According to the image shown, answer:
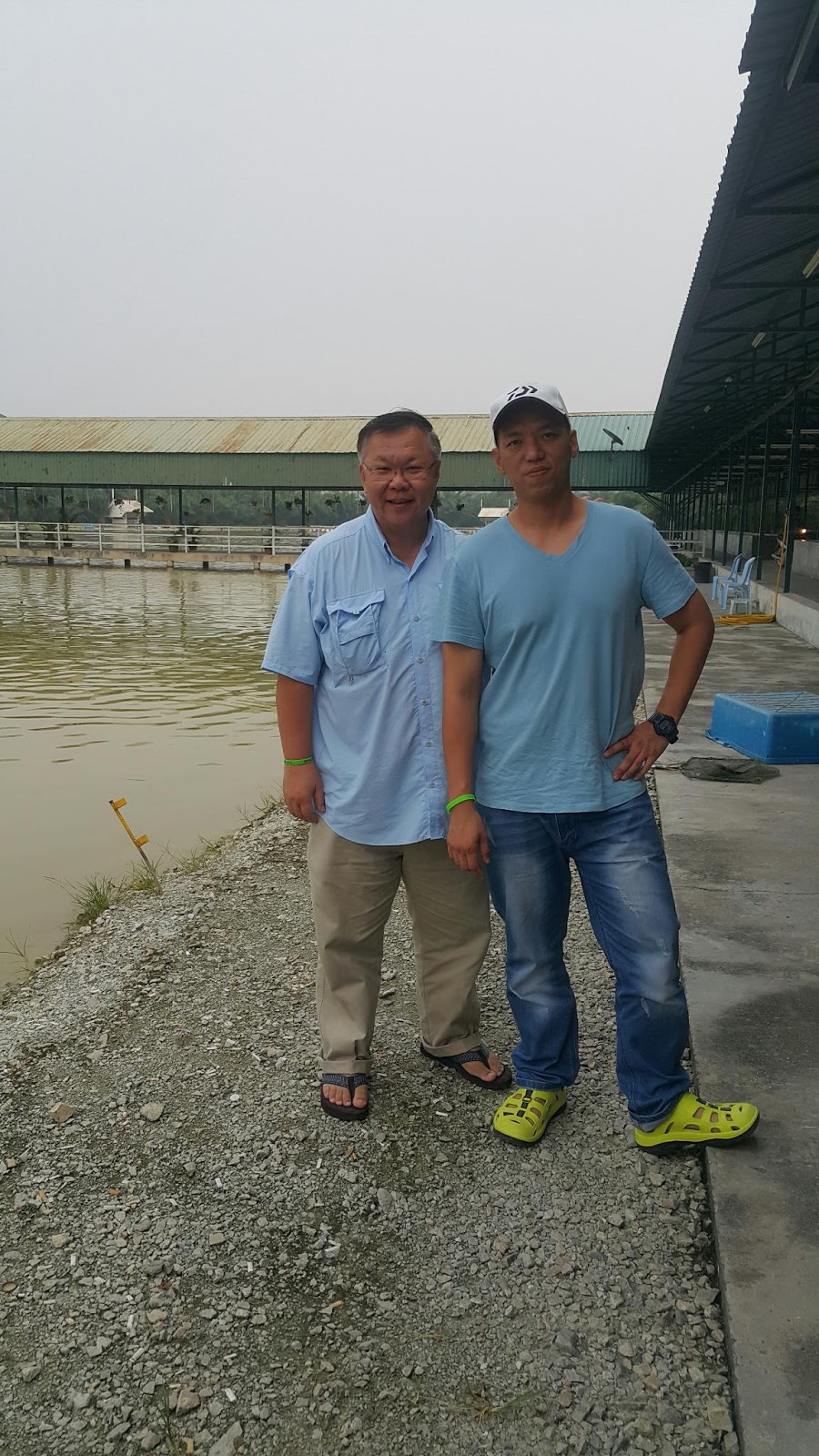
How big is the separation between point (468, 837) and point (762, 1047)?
1058 mm

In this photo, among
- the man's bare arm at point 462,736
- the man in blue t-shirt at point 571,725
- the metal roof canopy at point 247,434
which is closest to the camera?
the man in blue t-shirt at point 571,725

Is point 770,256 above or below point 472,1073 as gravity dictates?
above

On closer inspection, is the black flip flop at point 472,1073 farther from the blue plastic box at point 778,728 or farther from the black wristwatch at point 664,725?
the blue plastic box at point 778,728

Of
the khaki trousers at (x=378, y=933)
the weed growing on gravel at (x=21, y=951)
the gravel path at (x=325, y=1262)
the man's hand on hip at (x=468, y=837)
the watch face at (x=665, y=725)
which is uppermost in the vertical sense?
the watch face at (x=665, y=725)

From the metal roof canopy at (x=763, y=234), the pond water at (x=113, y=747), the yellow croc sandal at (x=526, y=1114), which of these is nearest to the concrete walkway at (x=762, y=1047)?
the yellow croc sandal at (x=526, y=1114)

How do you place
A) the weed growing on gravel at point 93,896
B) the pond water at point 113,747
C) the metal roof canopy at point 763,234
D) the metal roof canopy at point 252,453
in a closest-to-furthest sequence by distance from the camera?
the weed growing on gravel at point 93,896 < the metal roof canopy at point 763,234 < the pond water at point 113,747 < the metal roof canopy at point 252,453

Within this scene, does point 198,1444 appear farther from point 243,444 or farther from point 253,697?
point 243,444

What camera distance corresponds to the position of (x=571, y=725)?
2441 millimetres

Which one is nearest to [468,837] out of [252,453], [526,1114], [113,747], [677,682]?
[677,682]

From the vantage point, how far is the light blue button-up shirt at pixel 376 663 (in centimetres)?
270

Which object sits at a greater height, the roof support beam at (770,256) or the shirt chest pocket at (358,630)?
the roof support beam at (770,256)

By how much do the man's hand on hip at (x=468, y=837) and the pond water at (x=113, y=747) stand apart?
273cm

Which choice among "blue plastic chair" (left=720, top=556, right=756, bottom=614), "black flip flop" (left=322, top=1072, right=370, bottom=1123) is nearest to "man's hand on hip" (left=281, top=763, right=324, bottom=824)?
"black flip flop" (left=322, top=1072, right=370, bottom=1123)

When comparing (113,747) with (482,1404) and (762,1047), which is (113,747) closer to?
(762,1047)
